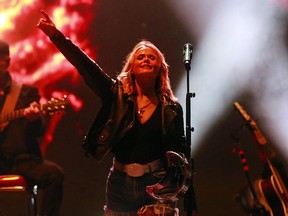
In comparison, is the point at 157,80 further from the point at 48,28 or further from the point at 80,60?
the point at 48,28

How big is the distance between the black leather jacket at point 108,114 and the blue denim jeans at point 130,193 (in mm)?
164

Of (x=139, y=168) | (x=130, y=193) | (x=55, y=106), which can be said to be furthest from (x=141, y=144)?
(x=55, y=106)

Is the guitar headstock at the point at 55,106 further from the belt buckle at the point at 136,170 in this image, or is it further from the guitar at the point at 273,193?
the guitar at the point at 273,193

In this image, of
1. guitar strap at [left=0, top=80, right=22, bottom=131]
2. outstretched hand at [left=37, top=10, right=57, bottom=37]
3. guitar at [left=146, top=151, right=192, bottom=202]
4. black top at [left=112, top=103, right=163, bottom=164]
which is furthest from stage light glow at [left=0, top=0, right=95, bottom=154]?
guitar at [left=146, top=151, right=192, bottom=202]

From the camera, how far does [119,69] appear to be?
4.83 metres

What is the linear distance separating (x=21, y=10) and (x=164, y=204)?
3.37 metres

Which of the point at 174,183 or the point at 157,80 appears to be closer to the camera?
the point at 174,183

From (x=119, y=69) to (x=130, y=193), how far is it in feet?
8.46

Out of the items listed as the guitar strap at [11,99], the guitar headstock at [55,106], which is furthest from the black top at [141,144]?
the guitar strap at [11,99]

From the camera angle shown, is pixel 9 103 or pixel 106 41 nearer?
pixel 9 103

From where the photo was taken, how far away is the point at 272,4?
468 cm

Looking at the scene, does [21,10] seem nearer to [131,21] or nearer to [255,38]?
[131,21]

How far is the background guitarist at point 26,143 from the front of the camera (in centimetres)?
396

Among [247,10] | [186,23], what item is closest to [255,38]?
[247,10]
